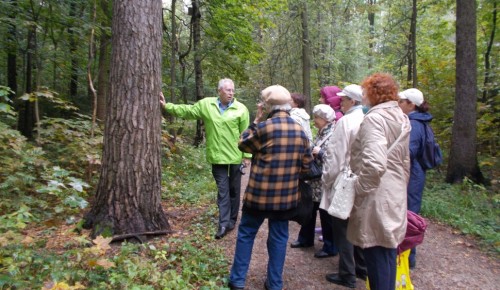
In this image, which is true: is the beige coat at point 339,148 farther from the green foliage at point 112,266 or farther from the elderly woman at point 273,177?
the green foliage at point 112,266

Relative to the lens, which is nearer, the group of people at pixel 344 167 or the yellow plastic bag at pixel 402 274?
the group of people at pixel 344 167

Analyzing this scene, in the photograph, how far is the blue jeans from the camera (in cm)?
341

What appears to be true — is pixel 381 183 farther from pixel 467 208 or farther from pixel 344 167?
pixel 467 208

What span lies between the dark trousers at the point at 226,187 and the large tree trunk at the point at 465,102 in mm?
5975

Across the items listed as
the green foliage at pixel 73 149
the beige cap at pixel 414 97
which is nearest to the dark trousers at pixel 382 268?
the beige cap at pixel 414 97

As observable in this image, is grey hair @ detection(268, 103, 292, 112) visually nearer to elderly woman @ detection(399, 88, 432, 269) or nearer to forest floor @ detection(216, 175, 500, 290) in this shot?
elderly woman @ detection(399, 88, 432, 269)

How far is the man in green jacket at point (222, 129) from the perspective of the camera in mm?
4680

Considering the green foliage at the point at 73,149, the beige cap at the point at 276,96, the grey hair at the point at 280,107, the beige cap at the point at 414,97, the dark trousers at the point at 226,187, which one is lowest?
the dark trousers at the point at 226,187

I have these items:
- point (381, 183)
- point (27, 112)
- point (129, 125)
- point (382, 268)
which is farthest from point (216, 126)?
point (27, 112)

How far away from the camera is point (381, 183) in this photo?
2.86m

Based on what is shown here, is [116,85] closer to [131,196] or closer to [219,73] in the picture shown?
[131,196]

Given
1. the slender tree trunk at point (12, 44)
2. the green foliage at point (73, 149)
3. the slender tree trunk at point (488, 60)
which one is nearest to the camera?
the green foliage at point (73, 149)

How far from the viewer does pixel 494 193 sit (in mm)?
7973

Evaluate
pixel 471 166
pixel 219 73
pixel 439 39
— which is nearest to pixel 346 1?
pixel 439 39
